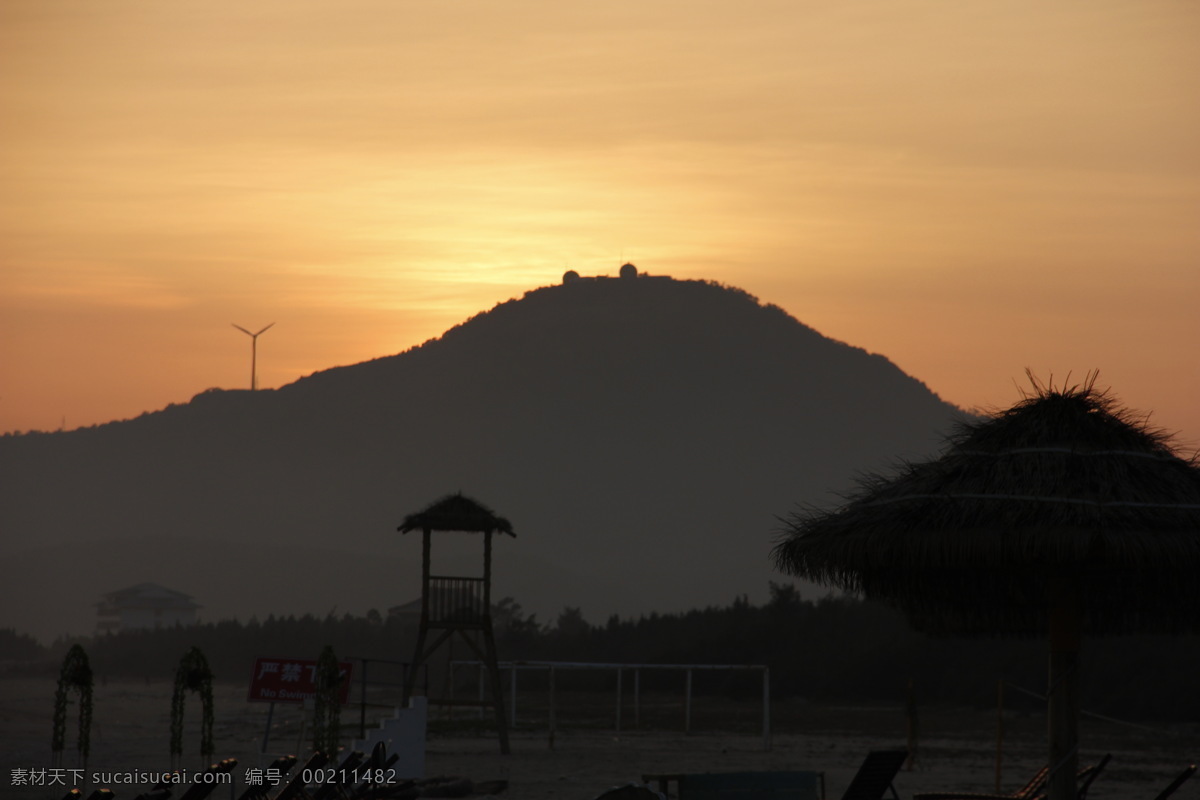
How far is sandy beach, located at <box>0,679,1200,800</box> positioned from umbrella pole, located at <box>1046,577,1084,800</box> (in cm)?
791

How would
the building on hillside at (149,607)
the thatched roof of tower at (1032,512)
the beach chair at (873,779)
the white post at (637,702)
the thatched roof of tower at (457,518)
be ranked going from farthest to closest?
1. the building on hillside at (149,607)
2. the white post at (637,702)
3. the thatched roof of tower at (457,518)
4. the beach chair at (873,779)
5. the thatched roof of tower at (1032,512)

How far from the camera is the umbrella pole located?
36.9 feet

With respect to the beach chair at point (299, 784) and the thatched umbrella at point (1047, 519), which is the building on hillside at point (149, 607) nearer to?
the beach chair at point (299, 784)

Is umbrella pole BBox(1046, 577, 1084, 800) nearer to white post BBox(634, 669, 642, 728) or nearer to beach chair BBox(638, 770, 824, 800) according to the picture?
beach chair BBox(638, 770, 824, 800)

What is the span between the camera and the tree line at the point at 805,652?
125ft

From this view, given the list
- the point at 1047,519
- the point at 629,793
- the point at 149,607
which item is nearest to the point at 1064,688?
the point at 1047,519

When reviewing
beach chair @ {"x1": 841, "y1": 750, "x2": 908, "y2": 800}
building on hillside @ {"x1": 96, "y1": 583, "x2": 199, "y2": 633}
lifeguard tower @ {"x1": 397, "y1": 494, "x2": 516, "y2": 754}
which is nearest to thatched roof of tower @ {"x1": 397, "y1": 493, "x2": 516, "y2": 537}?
lifeguard tower @ {"x1": 397, "y1": 494, "x2": 516, "y2": 754}

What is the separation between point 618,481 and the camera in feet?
630

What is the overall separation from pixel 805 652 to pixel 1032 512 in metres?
39.2

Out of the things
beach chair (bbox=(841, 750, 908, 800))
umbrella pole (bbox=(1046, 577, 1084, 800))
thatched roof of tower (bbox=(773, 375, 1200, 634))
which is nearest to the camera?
thatched roof of tower (bbox=(773, 375, 1200, 634))

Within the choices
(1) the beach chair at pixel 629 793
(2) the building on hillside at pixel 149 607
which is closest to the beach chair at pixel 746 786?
(1) the beach chair at pixel 629 793

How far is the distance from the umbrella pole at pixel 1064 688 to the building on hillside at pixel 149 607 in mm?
93571

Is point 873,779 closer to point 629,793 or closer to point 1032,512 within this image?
point 629,793

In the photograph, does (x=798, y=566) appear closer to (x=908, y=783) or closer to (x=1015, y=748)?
(x=908, y=783)
